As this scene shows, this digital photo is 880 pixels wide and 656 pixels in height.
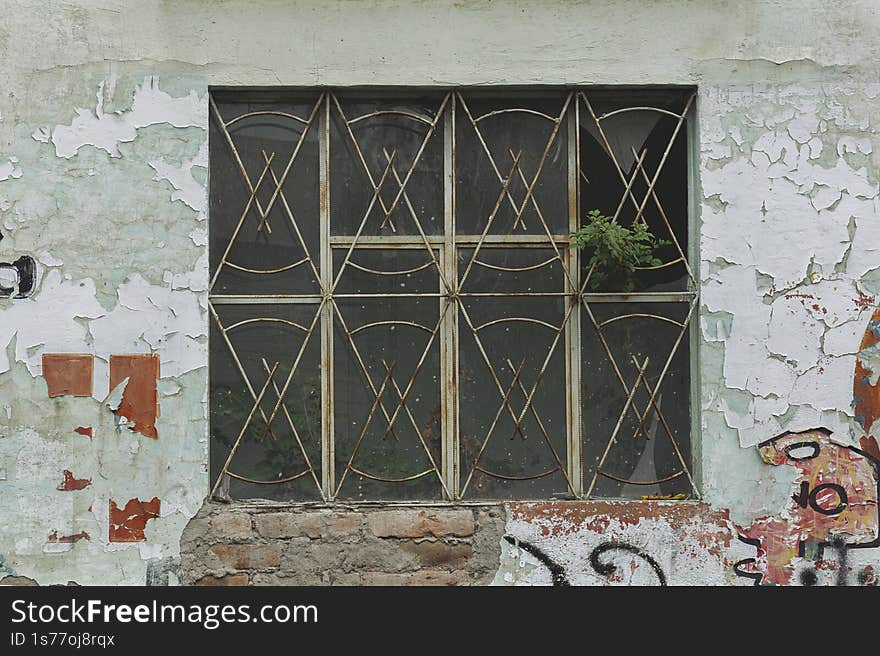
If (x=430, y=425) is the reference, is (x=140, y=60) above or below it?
above

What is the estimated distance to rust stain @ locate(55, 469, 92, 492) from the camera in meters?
4.95

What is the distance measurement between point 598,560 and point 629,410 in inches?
27.8

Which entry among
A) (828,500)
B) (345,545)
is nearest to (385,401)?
(345,545)

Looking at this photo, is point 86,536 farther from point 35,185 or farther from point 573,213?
point 573,213

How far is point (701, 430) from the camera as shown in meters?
5.02

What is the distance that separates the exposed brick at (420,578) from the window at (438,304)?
1.16 ft

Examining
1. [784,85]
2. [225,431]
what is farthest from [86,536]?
[784,85]

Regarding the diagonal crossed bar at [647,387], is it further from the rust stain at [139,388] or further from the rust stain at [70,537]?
the rust stain at [70,537]

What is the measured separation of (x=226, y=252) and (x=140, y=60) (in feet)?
3.15

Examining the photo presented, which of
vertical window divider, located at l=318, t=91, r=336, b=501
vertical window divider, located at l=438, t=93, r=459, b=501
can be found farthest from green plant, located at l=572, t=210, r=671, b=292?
vertical window divider, located at l=318, t=91, r=336, b=501

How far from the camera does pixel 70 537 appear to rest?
16.2ft

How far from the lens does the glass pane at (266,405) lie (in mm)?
5086

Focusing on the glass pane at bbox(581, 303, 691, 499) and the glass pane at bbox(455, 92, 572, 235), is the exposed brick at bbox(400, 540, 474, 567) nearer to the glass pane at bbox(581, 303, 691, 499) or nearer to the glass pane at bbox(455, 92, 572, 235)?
the glass pane at bbox(581, 303, 691, 499)

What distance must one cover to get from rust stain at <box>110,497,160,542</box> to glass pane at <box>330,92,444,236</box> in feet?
5.05
